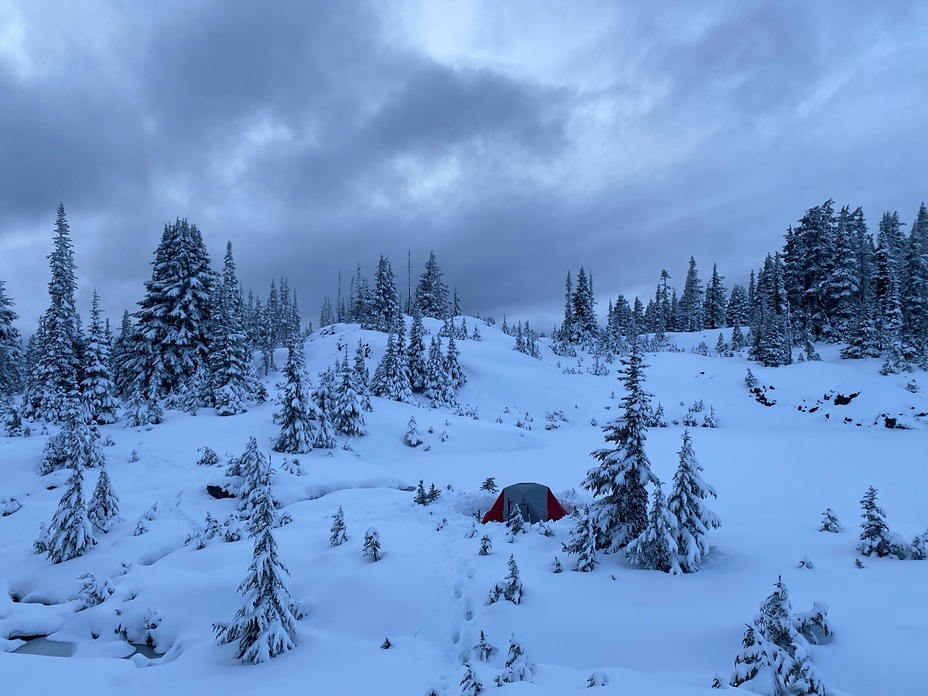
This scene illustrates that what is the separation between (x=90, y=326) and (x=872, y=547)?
123 feet

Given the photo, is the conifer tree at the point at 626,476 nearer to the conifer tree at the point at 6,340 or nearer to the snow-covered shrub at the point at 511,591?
the snow-covered shrub at the point at 511,591

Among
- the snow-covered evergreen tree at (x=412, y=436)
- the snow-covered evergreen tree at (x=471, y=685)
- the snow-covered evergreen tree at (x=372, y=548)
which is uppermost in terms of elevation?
the snow-covered evergreen tree at (x=412, y=436)

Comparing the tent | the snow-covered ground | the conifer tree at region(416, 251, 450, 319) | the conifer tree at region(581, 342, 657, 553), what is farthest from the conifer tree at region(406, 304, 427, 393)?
the conifer tree at region(416, 251, 450, 319)

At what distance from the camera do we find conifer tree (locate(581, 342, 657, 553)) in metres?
10.6

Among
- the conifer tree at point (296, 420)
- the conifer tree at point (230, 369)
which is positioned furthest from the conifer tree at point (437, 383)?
the conifer tree at point (296, 420)

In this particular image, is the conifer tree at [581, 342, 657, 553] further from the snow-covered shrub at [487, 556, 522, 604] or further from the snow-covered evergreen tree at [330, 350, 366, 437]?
the snow-covered evergreen tree at [330, 350, 366, 437]

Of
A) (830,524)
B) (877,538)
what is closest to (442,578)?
(877,538)

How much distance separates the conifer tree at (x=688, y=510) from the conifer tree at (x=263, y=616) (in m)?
7.95

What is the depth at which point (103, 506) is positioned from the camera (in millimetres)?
14070

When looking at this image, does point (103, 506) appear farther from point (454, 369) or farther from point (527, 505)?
point (454, 369)

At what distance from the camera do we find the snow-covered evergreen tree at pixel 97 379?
25562mm

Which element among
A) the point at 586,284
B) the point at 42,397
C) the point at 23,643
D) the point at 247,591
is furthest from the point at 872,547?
the point at 586,284

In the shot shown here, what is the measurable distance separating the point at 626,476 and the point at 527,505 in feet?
16.1

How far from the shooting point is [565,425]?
32500 millimetres
